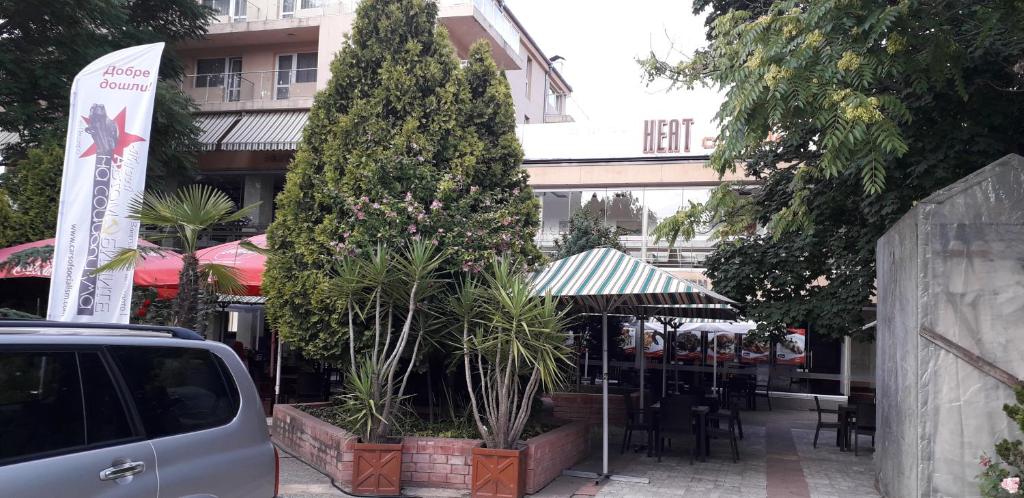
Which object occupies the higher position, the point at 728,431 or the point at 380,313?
the point at 380,313

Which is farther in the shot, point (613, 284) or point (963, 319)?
point (613, 284)

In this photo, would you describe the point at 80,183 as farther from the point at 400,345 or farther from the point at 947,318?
the point at 947,318

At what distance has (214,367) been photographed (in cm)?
475

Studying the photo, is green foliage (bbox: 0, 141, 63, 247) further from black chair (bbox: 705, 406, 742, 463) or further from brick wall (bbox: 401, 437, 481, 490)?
black chair (bbox: 705, 406, 742, 463)

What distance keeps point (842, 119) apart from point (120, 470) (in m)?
6.42

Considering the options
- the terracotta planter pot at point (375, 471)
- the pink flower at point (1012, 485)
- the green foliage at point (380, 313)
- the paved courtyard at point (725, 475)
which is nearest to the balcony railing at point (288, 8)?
the paved courtyard at point (725, 475)

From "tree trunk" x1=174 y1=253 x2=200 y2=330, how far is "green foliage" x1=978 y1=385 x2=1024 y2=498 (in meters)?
7.24

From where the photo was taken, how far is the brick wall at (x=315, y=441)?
335 inches

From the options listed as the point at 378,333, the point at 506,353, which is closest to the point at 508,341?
the point at 506,353

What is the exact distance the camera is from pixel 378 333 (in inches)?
353

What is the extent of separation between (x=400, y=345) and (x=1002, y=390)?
577 centimetres

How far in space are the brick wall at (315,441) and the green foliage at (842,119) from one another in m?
4.99

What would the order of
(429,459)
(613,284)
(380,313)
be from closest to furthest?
(429,459)
(380,313)
(613,284)

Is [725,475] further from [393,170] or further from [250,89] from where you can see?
[250,89]
